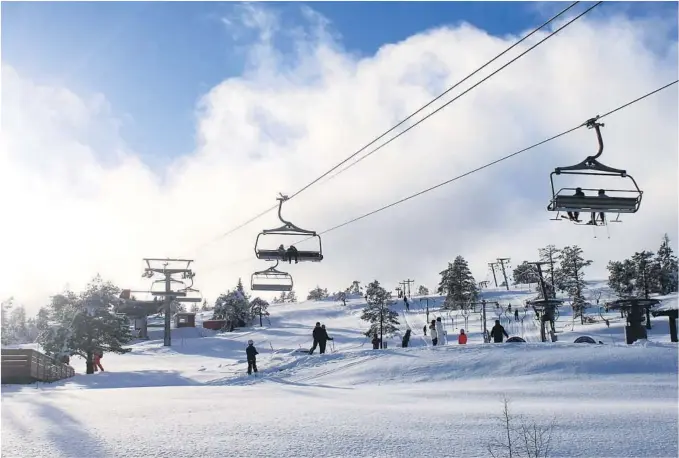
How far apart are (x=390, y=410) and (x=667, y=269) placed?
302 ft

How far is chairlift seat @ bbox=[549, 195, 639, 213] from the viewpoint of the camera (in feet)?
31.1

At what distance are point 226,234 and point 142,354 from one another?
30064mm

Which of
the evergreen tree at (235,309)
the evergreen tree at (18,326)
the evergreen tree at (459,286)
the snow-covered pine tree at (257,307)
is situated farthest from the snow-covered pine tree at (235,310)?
the evergreen tree at (18,326)

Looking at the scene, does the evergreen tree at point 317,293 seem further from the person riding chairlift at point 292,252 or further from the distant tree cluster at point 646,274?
the person riding chairlift at point 292,252

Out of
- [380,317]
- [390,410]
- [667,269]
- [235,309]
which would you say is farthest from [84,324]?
[667,269]

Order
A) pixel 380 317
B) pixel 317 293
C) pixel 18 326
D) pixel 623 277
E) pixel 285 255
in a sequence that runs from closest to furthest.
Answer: pixel 285 255 → pixel 380 317 → pixel 623 277 → pixel 18 326 → pixel 317 293

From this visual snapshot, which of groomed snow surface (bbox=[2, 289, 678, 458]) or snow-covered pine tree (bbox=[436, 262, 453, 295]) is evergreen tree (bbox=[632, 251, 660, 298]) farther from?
groomed snow surface (bbox=[2, 289, 678, 458])

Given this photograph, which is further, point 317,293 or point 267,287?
point 317,293

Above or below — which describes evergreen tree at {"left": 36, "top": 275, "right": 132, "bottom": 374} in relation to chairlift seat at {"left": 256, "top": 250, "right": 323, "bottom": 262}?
below

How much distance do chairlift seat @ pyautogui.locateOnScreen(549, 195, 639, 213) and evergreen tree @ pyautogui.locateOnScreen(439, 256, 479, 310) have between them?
238ft

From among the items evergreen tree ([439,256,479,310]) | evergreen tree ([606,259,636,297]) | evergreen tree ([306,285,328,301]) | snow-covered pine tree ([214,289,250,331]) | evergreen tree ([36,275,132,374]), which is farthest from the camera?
evergreen tree ([306,285,328,301])

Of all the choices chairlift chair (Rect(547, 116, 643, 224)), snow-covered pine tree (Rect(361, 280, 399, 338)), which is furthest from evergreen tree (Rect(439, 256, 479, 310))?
chairlift chair (Rect(547, 116, 643, 224))

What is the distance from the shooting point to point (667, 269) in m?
88.7

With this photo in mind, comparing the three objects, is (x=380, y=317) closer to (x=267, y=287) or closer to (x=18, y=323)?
(x=267, y=287)
